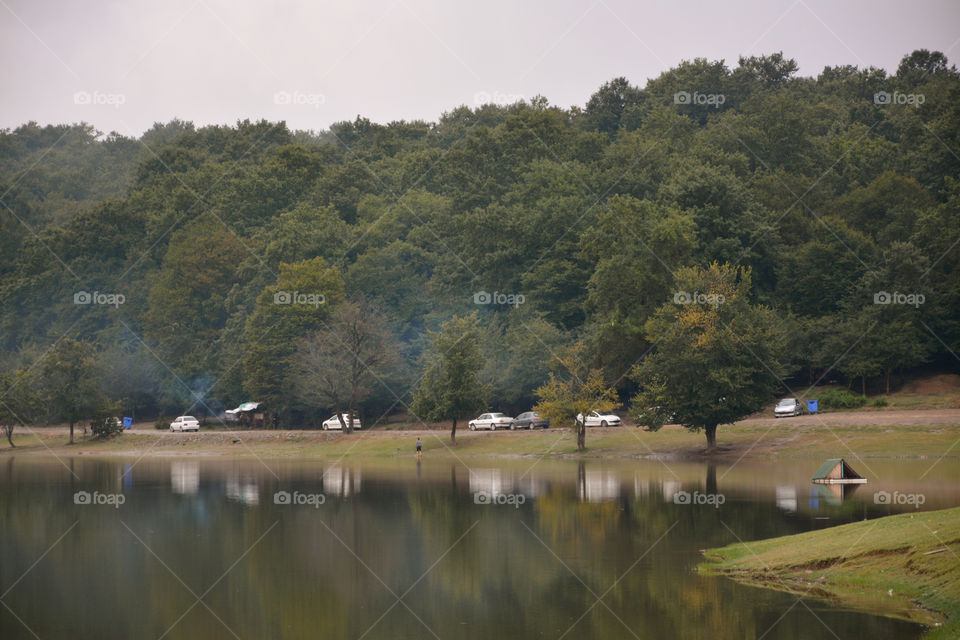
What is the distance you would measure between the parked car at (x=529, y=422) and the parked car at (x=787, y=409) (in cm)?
1882

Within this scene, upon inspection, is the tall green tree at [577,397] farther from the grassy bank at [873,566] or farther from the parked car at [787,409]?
the grassy bank at [873,566]

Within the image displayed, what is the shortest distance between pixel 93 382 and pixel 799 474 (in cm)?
6314

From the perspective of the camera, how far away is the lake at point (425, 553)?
834 inches

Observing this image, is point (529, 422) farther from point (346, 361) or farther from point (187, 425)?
point (187, 425)

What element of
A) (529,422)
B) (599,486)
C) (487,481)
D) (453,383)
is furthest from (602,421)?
(599,486)

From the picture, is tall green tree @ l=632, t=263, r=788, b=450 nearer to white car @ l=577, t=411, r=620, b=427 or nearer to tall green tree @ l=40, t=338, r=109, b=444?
white car @ l=577, t=411, r=620, b=427

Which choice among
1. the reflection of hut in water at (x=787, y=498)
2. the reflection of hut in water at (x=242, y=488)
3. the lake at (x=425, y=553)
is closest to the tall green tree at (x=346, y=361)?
the reflection of hut in water at (x=242, y=488)

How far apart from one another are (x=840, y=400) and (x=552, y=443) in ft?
68.7

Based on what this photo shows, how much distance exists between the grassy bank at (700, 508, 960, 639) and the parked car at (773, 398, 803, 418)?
43898 millimetres

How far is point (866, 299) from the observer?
3159 inches

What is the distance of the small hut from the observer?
44562mm

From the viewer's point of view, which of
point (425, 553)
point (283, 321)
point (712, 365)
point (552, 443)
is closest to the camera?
point (425, 553)

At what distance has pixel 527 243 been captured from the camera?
341 feet

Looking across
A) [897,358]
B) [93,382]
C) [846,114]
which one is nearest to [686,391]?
[897,358]
